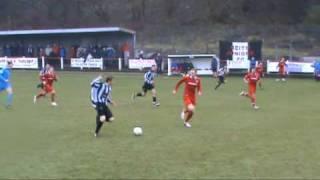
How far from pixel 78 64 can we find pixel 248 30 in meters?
24.5

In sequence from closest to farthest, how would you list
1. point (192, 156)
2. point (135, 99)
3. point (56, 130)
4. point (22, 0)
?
point (192, 156) < point (56, 130) < point (135, 99) < point (22, 0)

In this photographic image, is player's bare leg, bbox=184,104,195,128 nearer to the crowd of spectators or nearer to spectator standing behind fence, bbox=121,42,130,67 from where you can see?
spectator standing behind fence, bbox=121,42,130,67

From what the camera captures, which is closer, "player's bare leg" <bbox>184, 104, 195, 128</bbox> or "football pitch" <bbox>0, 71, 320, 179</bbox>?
"football pitch" <bbox>0, 71, 320, 179</bbox>

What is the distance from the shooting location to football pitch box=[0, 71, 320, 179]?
44.9ft

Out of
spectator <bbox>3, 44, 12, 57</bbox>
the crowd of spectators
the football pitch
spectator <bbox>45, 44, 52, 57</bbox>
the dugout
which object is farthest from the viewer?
spectator <bbox>3, 44, 12, 57</bbox>

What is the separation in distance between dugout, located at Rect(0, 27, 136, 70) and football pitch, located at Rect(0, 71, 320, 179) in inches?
944

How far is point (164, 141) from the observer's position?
1752 cm

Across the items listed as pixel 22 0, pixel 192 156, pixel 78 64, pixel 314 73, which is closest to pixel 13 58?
pixel 78 64

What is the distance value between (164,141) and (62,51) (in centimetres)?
3894

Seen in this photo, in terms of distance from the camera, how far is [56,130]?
64.8 ft

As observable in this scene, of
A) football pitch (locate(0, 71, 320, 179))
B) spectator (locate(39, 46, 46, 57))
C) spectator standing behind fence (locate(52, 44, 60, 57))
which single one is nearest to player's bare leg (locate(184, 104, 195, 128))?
football pitch (locate(0, 71, 320, 179))

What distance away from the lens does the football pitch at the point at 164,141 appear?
1368 centimetres

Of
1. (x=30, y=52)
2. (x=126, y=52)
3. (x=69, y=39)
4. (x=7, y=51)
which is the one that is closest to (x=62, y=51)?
(x=69, y=39)

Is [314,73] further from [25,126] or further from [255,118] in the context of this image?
[25,126]
